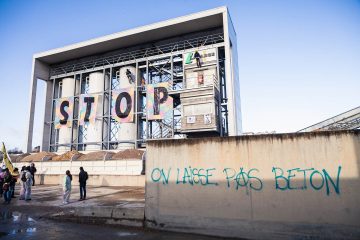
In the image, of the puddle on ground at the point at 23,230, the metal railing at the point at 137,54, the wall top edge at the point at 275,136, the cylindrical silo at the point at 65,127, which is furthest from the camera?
the cylindrical silo at the point at 65,127

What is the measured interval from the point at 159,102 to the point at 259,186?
26408 millimetres

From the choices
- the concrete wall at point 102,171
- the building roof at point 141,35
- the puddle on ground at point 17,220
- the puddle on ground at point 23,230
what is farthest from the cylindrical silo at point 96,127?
the puddle on ground at point 23,230

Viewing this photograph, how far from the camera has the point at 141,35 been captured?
35219 millimetres

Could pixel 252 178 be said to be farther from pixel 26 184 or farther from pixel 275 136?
pixel 26 184

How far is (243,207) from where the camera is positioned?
285 inches

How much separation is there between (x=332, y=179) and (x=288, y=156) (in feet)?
3.84

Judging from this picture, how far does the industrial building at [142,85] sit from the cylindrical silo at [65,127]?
16cm

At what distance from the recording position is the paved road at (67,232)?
7070mm

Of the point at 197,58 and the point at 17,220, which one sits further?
the point at 197,58

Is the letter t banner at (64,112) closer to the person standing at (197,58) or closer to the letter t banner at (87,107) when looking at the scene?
the letter t banner at (87,107)

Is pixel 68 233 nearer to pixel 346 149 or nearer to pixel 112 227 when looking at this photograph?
pixel 112 227

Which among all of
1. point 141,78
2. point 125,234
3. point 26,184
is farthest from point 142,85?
point 125,234

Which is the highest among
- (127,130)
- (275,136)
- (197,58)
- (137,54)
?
(137,54)

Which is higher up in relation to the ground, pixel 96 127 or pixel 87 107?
pixel 87 107
